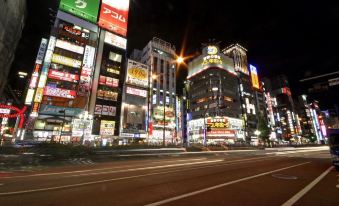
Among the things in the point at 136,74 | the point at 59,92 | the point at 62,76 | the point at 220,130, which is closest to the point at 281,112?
the point at 220,130

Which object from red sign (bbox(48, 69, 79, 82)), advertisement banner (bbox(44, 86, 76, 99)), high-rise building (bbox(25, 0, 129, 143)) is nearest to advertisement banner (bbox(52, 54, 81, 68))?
high-rise building (bbox(25, 0, 129, 143))

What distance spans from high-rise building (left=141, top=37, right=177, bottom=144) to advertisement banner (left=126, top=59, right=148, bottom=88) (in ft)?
22.1

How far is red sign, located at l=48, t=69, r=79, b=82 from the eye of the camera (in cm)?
5069

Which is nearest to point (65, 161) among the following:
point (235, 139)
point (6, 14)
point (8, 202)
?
point (8, 202)

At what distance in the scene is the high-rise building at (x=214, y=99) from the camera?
281ft

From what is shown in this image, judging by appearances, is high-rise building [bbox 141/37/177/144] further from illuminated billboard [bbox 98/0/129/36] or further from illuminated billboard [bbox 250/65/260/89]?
illuminated billboard [bbox 250/65/260/89]

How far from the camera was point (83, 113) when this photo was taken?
53.0 meters

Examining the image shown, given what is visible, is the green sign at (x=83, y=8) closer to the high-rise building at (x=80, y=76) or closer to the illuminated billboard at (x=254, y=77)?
the high-rise building at (x=80, y=76)

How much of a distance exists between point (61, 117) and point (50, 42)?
22.1 meters

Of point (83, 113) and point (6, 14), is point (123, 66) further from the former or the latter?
point (6, 14)

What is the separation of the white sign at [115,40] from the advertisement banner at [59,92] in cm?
2492

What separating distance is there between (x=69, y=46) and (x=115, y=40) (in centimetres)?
1813

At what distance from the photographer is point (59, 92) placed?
50.4 meters

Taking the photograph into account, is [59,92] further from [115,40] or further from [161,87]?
[161,87]
